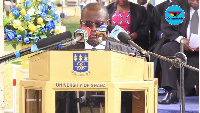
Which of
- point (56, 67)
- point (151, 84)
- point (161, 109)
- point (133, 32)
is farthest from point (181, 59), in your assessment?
point (133, 32)

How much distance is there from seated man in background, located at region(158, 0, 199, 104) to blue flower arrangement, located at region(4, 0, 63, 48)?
4.61 ft

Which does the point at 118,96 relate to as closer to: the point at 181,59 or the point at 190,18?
the point at 181,59

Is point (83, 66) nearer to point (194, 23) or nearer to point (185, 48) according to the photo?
point (185, 48)

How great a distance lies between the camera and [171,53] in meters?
6.75

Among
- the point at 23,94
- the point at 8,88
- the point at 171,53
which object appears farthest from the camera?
the point at 8,88

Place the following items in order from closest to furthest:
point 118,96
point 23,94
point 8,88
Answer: point 118,96
point 23,94
point 8,88

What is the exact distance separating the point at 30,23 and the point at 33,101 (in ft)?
7.84

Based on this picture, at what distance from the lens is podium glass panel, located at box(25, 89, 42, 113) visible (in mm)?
3735

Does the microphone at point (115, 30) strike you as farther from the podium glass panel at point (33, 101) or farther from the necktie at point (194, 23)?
the necktie at point (194, 23)

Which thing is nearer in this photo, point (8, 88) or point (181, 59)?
point (181, 59)

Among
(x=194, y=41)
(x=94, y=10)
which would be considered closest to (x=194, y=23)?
(x=194, y=41)

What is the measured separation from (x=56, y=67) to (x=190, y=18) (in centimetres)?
356

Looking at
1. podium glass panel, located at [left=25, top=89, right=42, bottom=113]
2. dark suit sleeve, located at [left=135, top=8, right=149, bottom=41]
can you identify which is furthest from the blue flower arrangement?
podium glass panel, located at [left=25, top=89, right=42, bottom=113]

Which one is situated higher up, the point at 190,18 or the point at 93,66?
the point at 190,18
